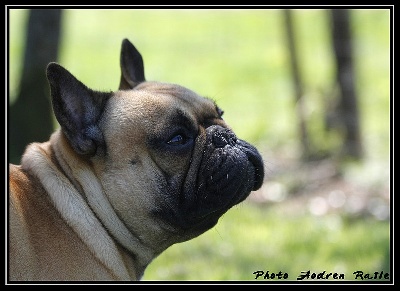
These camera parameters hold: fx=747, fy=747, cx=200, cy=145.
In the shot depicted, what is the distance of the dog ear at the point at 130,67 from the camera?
502 centimetres

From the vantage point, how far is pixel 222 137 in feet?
14.3

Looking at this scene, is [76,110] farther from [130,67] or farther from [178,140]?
[130,67]

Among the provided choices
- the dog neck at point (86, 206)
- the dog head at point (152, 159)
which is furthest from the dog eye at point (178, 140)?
the dog neck at point (86, 206)

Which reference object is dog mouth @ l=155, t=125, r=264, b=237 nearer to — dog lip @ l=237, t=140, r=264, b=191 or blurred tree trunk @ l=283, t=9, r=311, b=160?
dog lip @ l=237, t=140, r=264, b=191

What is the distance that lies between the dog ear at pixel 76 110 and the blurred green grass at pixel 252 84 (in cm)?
212

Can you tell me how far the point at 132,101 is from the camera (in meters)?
4.34

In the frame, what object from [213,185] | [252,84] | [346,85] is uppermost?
[213,185]

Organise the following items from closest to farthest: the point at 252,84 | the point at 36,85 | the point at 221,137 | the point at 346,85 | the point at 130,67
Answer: the point at 221,137 < the point at 130,67 < the point at 36,85 < the point at 346,85 < the point at 252,84

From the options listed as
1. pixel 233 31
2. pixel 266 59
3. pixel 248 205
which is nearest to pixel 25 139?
pixel 248 205

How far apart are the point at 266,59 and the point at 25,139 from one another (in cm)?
772

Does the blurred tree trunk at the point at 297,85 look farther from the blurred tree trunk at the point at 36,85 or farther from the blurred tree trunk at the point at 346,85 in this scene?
the blurred tree trunk at the point at 36,85

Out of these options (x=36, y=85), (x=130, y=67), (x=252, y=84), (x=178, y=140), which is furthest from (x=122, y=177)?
(x=252, y=84)

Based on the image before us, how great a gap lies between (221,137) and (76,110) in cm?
85
